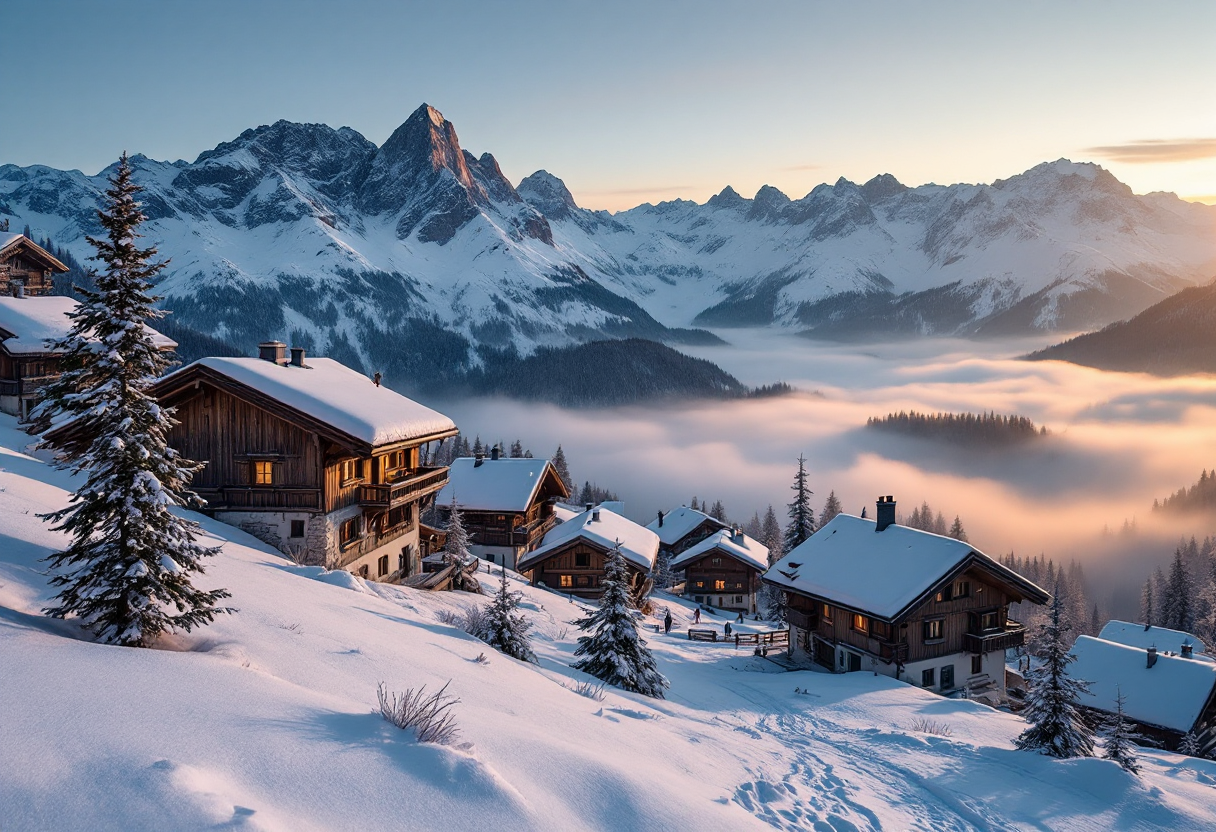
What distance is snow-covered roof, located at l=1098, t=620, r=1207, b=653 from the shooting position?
7011cm

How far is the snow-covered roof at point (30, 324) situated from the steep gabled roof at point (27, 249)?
9775mm

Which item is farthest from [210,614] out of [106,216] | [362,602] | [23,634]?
[362,602]

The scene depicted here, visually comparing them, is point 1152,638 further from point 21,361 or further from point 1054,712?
point 21,361

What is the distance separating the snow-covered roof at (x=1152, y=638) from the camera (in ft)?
230

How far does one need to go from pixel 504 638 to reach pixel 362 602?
3621 millimetres

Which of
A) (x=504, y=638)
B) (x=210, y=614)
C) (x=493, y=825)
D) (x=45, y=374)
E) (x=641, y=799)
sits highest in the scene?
(x=45, y=374)

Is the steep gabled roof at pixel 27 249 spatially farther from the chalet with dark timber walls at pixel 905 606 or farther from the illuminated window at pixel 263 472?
the chalet with dark timber walls at pixel 905 606

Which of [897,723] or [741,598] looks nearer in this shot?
[897,723]

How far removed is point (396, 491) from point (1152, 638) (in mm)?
77065

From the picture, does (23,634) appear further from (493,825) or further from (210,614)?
(493,825)

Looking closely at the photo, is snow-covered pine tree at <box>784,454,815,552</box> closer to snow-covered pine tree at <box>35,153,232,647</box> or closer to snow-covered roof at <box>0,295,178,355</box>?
snow-covered roof at <box>0,295,178,355</box>

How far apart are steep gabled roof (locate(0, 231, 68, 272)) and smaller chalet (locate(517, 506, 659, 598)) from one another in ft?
126

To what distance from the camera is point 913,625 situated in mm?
36438

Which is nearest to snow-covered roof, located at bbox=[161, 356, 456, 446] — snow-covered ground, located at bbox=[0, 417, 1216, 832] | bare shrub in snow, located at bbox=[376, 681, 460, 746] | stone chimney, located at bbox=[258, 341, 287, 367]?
stone chimney, located at bbox=[258, 341, 287, 367]
